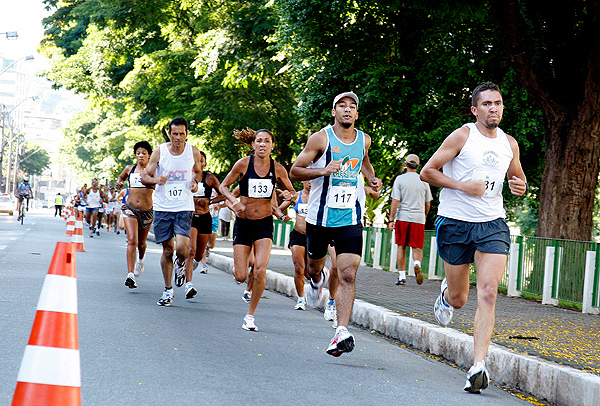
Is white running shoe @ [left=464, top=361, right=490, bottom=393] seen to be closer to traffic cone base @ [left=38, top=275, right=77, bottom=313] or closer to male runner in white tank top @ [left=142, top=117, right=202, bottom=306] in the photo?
traffic cone base @ [left=38, top=275, right=77, bottom=313]

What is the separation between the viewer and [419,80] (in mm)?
20531

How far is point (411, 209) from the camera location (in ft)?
44.7

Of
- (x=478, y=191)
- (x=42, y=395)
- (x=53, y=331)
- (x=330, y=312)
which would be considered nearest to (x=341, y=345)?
(x=478, y=191)

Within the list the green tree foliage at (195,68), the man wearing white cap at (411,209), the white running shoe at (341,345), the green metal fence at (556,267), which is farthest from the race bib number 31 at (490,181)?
the green tree foliage at (195,68)

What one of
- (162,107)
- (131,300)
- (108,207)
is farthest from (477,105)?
(108,207)

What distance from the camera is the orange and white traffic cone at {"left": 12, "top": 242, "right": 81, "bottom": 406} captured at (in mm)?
3299

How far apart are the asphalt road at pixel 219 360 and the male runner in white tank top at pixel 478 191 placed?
92 cm

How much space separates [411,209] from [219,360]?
7.82 m

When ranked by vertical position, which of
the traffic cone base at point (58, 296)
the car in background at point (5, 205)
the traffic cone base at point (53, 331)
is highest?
the traffic cone base at point (58, 296)

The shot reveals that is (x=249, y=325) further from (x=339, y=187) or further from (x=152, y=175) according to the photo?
(x=152, y=175)

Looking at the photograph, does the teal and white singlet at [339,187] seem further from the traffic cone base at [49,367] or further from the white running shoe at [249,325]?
the traffic cone base at [49,367]

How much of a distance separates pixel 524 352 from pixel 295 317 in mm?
3588

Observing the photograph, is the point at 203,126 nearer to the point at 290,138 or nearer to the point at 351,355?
the point at 290,138

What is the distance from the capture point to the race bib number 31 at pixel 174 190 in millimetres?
9984
